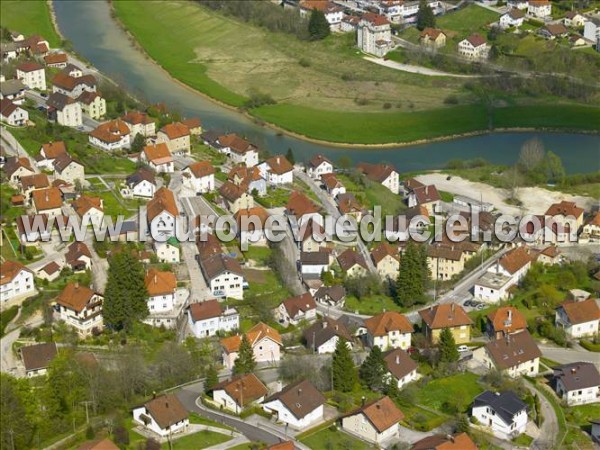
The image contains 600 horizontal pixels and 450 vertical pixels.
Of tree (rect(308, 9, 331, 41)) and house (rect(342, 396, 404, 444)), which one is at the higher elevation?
house (rect(342, 396, 404, 444))

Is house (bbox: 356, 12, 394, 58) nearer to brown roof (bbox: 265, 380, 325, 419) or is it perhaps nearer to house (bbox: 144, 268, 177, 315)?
house (bbox: 144, 268, 177, 315)

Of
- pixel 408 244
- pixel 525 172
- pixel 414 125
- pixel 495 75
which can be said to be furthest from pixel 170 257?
pixel 495 75

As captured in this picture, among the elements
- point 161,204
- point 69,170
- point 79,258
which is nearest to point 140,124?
point 69,170

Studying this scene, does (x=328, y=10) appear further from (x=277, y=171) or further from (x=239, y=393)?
(x=239, y=393)

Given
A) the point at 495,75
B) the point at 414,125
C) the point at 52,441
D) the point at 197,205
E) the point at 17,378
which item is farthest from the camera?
the point at 495,75

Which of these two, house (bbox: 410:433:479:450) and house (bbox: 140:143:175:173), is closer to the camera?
house (bbox: 410:433:479:450)

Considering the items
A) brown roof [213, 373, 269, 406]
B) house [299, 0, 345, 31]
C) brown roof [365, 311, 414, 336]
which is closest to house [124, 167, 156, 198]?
brown roof [365, 311, 414, 336]

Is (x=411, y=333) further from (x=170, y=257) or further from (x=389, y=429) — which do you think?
(x=170, y=257)
